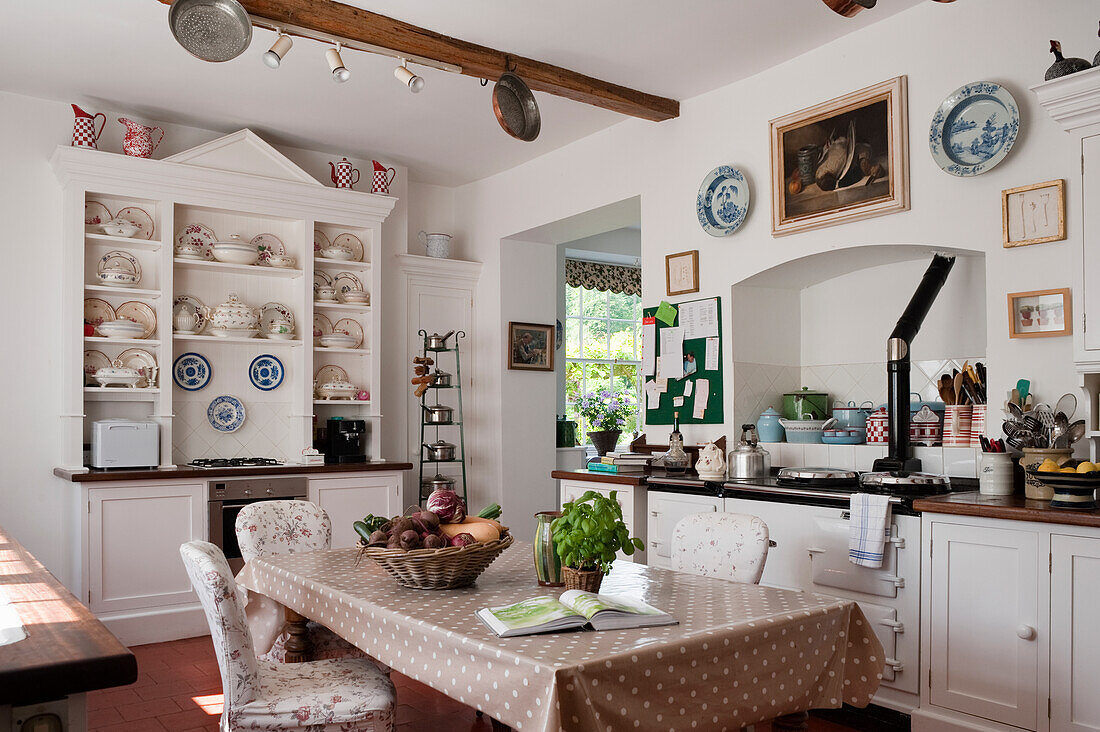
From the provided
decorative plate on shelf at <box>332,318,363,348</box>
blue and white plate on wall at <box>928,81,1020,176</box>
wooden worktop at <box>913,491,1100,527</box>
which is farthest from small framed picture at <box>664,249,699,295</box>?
decorative plate on shelf at <box>332,318,363,348</box>

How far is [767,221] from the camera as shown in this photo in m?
4.31

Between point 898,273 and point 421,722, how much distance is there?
2.97 metres

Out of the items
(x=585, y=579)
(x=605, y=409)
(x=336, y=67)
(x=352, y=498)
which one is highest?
(x=336, y=67)

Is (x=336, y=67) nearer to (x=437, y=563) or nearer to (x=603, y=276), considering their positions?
(x=437, y=563)

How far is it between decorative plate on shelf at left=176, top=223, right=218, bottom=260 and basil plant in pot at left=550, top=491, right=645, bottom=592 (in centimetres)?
379

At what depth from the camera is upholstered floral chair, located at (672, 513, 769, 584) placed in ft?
8.64

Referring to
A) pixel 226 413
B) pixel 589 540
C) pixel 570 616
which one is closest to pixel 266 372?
pixel 226 413

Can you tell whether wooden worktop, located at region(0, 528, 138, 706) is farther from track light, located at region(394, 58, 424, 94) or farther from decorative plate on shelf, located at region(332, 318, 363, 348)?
decorative plate on shelf, located at region(332, 318, 363, 348)

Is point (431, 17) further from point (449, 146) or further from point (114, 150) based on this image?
point (114, 150)

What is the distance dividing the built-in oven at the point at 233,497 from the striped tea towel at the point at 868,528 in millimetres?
2968

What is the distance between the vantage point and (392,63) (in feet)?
14.2

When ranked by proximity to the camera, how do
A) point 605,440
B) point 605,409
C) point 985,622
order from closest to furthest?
point 985,622 → point 605,440 → point 605,409

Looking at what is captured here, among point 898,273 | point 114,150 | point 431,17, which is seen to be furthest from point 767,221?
point 114,150

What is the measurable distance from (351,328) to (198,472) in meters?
1.49
